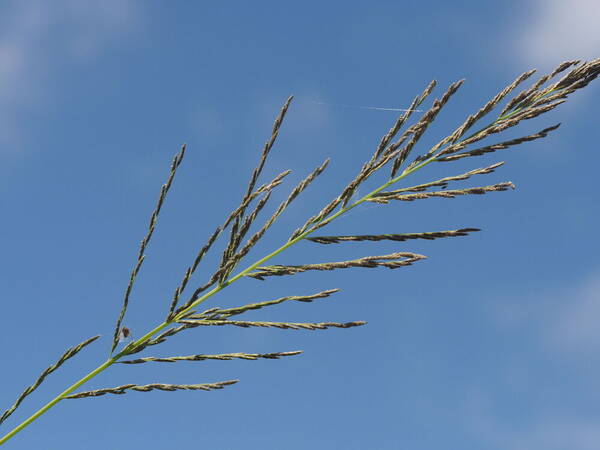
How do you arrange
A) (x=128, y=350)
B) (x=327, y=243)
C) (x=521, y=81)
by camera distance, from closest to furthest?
(x=128, y=350)
(x=327, y=243)
(x=521, y=81)

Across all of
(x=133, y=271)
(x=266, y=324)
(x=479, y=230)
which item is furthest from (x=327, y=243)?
(x=133, y=271)

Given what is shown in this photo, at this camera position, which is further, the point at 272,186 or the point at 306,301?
the point at 272,186

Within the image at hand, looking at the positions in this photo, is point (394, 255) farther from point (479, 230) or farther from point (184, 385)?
point (184, 385)

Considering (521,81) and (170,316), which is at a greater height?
(521,81)

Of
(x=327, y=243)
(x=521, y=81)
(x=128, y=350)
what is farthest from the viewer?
(x=521, y=81)

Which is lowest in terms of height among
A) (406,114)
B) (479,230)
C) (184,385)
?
(184,385)

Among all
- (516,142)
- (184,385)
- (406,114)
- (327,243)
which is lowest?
(184,385)

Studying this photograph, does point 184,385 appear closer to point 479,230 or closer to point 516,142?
point 479,230

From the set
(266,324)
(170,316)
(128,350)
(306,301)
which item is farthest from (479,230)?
(128,350)

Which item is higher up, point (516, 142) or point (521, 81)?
point (521, 81)
